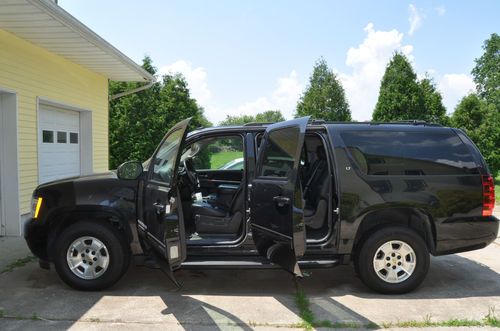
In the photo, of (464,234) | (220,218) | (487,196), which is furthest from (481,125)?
(220,218)

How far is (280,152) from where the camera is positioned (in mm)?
4426

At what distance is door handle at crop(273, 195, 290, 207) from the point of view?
13.3ft

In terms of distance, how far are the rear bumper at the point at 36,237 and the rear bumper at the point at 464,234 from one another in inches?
174

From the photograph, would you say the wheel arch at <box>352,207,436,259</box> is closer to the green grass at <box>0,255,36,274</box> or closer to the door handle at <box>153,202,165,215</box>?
the door handle at <box>153,202,165,215</box>

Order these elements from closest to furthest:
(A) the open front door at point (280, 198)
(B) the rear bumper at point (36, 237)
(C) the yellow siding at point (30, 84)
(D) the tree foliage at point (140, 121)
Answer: (A) the open front door at point (280, 198) → (B) the rear bumper at point (36, 237) → (C) the yellow siding at point (30, 84) → (D) the tree foliage at point (140, 121)

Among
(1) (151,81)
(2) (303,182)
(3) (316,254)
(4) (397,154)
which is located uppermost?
(1) (151,81)

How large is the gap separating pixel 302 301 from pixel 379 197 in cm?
137

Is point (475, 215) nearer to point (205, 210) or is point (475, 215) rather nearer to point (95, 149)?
point (205, 210)

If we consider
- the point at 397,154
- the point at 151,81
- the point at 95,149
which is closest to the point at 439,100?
the point at 151,81

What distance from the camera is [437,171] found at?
4.89 meters

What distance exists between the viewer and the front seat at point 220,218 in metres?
4.99

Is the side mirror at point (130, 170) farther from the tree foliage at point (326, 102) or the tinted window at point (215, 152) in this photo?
the tree foliage at point (326, 102)

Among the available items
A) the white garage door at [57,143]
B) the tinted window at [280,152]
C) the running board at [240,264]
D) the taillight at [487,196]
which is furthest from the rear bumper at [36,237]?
the taillight at [487,196]

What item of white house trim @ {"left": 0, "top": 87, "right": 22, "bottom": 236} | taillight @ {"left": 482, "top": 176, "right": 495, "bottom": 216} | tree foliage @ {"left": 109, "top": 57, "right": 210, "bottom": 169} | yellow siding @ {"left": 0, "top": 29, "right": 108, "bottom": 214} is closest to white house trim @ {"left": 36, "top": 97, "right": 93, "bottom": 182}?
yellow siding @ {"left": 0, "top": 29, "right": 108, "bottom": 214}
